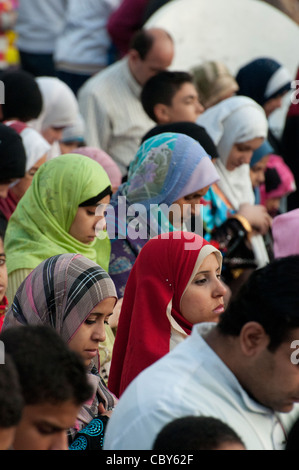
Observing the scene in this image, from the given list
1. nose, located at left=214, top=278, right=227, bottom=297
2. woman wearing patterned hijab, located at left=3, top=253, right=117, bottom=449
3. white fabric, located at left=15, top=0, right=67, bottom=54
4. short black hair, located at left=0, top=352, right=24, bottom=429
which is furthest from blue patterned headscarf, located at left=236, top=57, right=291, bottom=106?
short black hair, located at left=0, top=352, right=24, bottom=429

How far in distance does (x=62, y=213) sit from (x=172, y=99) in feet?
6.05

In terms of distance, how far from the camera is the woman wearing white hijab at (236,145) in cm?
545

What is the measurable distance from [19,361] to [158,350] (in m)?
1.02

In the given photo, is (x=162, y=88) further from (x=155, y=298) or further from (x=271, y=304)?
(x=271, y=304)

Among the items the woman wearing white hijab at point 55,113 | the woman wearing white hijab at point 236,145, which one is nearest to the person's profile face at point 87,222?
the woman wearing white hijab at point 236,145

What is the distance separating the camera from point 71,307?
10.9ft

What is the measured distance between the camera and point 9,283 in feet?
13.2

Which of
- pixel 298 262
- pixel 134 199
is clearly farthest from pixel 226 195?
pixel 298 262

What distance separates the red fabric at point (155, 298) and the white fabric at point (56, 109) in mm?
2775

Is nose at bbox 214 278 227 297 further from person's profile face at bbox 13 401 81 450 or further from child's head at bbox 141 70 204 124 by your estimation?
child's head at bbox 141 70 204 124

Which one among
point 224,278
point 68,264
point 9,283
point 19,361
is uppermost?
point 19,361

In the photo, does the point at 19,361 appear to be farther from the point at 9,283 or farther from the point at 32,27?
the point at 32,27

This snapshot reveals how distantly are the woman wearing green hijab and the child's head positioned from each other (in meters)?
1.58

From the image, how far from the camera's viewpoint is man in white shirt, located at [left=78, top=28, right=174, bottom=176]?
6.53 m
